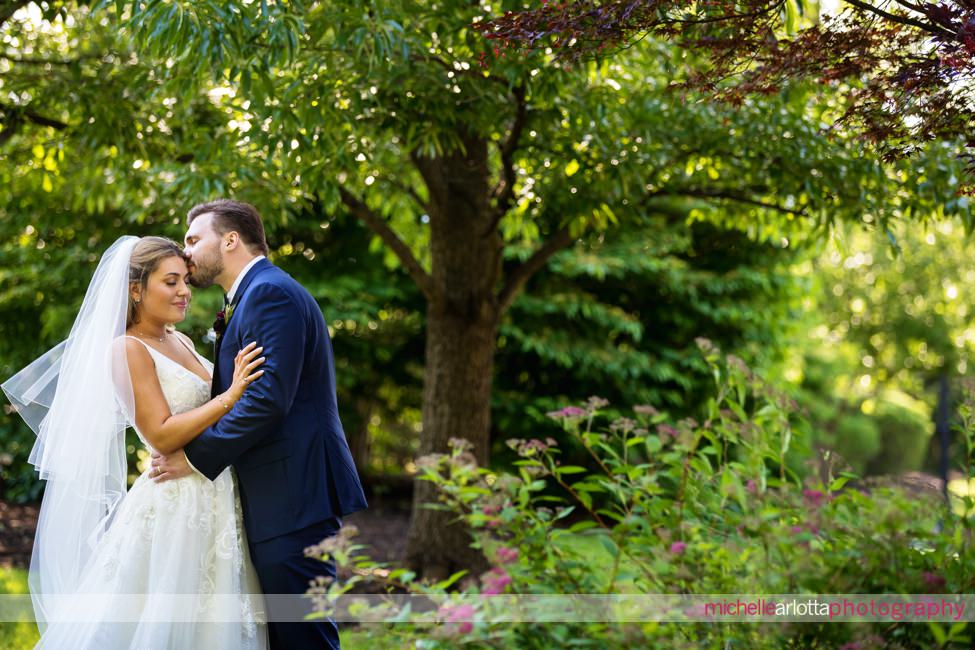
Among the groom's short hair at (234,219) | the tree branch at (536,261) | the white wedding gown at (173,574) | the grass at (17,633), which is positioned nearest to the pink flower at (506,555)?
the white wedding gown at (173,574)

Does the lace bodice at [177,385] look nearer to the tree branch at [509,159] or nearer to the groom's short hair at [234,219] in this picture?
the groom's short hair at [234,219]

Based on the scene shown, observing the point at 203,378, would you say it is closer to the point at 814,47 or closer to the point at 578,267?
the point at 814,47

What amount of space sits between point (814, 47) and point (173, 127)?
4.58 meters

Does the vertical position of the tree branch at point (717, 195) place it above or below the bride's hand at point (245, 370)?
above

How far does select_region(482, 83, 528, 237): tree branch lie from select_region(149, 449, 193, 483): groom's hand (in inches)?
104

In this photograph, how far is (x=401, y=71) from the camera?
15.0 feet

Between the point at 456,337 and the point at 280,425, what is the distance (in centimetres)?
342

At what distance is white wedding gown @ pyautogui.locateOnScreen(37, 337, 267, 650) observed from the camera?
10.6ft

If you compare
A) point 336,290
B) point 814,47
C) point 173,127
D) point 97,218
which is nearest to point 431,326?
point 173,127

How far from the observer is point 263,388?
10.2 feet

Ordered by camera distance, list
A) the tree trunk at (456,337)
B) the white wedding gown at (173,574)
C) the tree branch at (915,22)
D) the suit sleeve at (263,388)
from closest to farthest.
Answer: the tree branch at (915,22)
the suit sleeve at (263,388)
the white wedding gown at (173,574)
the tree trunk at (456,337)

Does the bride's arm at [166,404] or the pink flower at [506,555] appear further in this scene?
the bride's arm at [166,404]

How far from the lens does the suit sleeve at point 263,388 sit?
3102mm

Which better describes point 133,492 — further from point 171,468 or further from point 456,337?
point 456,337
